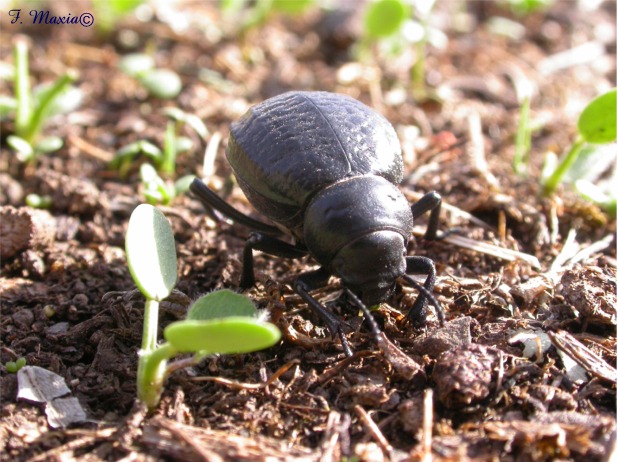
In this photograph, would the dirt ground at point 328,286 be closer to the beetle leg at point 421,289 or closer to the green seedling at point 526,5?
the beetle leg at point 421,289

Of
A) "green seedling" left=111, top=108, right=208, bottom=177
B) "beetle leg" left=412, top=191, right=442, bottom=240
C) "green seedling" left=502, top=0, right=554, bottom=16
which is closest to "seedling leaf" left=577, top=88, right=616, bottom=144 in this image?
"beetle leg" left=412, top=191, right=442, bottom=240

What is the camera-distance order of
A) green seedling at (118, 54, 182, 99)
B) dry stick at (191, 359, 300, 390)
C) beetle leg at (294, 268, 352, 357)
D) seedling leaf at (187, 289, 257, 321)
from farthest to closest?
green seedling at (118, 54, 182, 99) → beetle leg at (294, 268, 352, 357) → dry stick at (191, 359, 300, 390) → seedling leaf at (187, 289, 257, 321)

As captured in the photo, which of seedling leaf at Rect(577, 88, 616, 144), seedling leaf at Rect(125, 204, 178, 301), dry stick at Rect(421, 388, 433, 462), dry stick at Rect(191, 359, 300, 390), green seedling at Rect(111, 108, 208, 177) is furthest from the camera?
green seedling at Rect(111, 108, 208, 177)

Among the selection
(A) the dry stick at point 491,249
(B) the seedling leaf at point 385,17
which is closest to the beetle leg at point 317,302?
(A) the dry stick at point 491,249

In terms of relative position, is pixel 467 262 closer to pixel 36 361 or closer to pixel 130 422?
pixel 130 422

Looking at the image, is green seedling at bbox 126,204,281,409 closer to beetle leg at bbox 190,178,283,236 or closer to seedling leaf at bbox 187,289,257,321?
seedling leaf at bbox 187,289,257,321

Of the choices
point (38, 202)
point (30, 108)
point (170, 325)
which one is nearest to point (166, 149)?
point (38, 202)

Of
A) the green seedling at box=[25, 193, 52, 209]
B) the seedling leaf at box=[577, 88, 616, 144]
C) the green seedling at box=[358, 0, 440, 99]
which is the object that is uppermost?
the green seedling at box=[358, 0, 440, 99]

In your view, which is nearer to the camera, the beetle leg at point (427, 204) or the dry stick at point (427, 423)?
the dry stick at point (427, 423)
